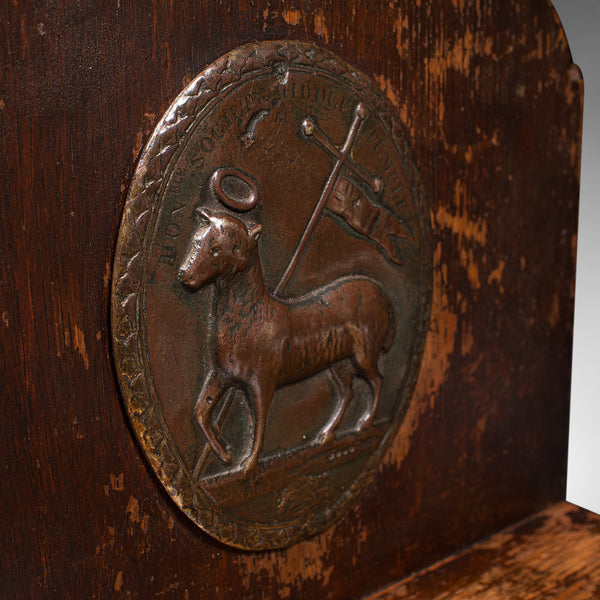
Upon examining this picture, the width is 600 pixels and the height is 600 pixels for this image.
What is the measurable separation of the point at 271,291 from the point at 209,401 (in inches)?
5.8

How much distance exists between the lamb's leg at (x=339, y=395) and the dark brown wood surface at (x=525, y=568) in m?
0.31

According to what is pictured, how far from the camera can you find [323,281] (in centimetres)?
94

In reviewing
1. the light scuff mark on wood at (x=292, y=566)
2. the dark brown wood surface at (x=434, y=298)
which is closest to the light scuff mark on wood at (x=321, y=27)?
the dark brown wood surface at (x=434, y=298)

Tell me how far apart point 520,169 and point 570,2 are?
2.19ft

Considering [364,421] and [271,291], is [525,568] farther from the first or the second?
[271,291]

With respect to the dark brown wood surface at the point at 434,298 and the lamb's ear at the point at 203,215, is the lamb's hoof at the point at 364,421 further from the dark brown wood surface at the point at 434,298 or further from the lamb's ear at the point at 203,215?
the lamb's ear at the point at 203,215

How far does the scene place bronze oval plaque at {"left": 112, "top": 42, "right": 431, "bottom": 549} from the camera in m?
0.80

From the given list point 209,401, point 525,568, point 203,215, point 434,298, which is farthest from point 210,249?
point 525,568

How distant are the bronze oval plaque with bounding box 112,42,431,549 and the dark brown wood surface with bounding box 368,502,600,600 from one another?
23cm

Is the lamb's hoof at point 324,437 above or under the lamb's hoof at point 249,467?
above

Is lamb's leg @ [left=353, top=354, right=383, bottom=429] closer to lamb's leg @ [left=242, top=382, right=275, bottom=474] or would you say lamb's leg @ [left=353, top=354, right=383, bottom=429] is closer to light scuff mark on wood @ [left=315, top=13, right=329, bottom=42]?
lamb's leg @ [left=242, top=382, right=275, bottom=474]

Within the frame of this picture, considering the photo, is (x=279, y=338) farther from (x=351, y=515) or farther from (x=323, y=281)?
(x=351, y=515)

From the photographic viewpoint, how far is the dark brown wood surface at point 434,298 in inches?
28.7

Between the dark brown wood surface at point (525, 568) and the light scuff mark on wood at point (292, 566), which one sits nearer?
the light scuff mark on wood at point (292, 566)
